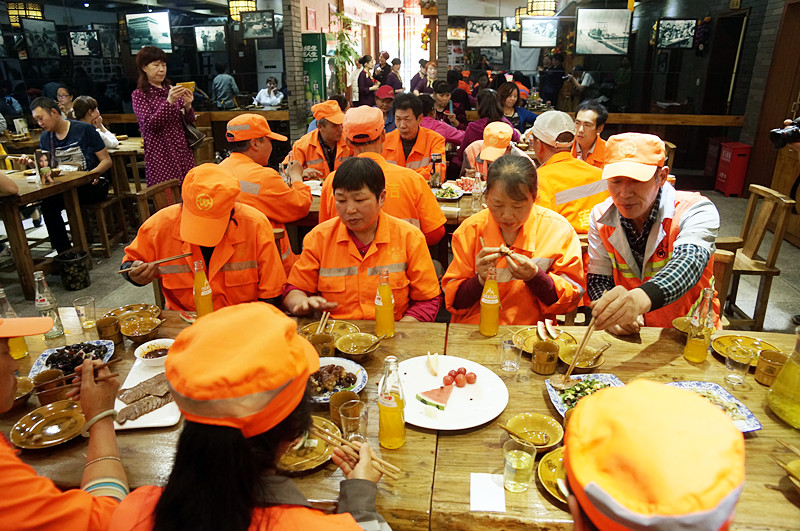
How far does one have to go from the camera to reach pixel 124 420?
170 cm

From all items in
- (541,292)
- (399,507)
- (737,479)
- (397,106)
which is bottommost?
(399,507)

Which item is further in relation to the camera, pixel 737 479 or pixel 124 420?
pixel 124 420

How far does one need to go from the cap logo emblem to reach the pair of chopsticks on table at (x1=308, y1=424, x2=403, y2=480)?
4.40ft

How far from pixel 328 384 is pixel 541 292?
1121 mm

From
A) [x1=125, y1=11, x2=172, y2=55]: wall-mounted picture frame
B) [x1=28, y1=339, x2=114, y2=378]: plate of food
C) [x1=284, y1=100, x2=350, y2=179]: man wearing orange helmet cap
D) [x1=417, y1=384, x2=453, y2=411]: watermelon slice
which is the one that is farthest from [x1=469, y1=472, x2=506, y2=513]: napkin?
[x1=125, y1=11, x2=172, y2=55]: wall-mounted picture frame

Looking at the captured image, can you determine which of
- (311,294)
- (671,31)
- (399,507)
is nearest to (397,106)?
(311,294)

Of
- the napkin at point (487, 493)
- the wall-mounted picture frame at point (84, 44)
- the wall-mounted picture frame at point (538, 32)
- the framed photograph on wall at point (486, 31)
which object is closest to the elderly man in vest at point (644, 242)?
the napkin at point (487, 493)

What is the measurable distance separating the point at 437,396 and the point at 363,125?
2.56m

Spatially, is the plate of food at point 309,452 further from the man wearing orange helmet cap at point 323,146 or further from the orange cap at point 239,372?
the man wearing orange helmet cap at point 323,146

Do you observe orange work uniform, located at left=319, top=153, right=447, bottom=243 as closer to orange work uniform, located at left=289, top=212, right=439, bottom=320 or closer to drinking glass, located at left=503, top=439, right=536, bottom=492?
orange work uniform, located at left=289, top=212, right=439, bottom=320

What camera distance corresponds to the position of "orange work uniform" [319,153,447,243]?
12.3 feet

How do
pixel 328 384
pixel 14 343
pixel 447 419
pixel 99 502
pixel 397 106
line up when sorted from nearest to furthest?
pixel 99 502 < pixel 447 419 < pixel 328 384 < pixel 14 343 < pixel 397 106

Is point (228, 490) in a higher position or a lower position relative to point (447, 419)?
higher

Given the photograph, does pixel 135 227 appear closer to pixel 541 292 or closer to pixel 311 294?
pixel 311 294
